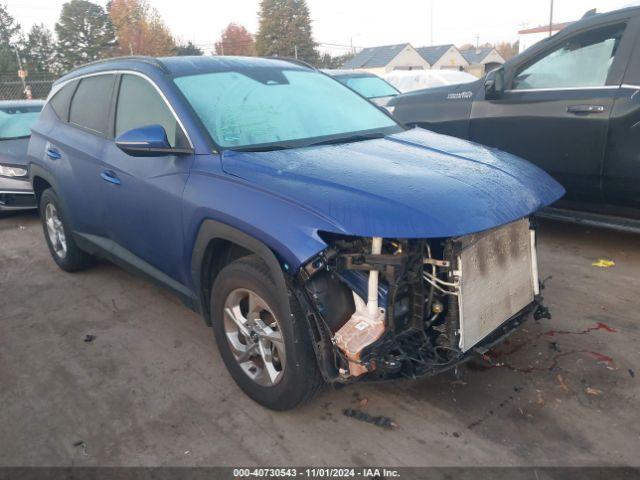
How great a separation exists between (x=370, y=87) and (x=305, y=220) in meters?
10.2

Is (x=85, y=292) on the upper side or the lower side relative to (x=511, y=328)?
lower

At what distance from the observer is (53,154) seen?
4.52 m

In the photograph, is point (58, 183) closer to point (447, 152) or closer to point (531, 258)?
point (447, 152)

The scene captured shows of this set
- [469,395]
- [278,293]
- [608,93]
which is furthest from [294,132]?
[608,93]

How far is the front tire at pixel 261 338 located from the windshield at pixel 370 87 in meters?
9.42

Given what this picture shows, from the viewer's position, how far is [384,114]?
3930 mm

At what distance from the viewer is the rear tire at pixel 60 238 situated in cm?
471

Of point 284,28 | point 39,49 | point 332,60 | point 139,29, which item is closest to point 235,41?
point 284,28

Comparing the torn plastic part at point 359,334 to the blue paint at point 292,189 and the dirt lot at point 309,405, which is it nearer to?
the blue paint at point 292,189

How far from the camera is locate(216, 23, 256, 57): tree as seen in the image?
72562 millimetres

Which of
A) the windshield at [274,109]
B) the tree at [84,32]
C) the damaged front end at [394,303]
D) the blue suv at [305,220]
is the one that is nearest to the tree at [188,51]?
the tree at [84,32]

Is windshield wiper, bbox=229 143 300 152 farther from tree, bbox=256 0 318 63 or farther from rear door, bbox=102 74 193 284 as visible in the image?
tree, bbox=256 0 318 63

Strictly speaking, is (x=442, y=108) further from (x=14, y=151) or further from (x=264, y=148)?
(x=14, y=151)

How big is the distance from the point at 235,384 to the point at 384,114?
6.98ft
